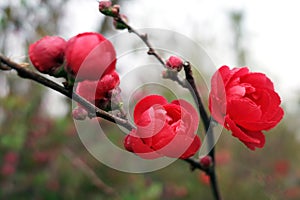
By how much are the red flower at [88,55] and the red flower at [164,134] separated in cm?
12

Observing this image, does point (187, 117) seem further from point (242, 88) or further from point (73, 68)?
point (73, 68)

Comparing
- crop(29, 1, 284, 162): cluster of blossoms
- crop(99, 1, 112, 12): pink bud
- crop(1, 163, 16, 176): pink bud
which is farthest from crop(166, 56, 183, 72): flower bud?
crop(1, 163, 16, 176): pink bud

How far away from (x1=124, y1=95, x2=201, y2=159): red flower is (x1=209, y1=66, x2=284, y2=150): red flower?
64mm

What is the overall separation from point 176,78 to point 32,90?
284cm

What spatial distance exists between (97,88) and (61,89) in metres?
0.09

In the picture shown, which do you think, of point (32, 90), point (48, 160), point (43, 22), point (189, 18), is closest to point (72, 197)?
point (48, 160)

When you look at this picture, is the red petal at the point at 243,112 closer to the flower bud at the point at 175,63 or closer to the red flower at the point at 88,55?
the flower bud at the point at 175,63

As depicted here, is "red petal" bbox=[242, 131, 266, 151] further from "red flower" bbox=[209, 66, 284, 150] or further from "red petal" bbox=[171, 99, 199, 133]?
"red petal" bbox=[171, 99, 199, 133]

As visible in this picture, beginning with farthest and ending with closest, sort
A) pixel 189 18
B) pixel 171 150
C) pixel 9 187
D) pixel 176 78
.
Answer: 1. pixel 189 18
2. pixel 9 187
3. pixel 176 78
4. pixel 171 150

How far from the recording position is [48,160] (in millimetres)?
3350

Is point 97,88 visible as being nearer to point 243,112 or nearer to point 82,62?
point 82,62

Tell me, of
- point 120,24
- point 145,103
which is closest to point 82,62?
point 145,103

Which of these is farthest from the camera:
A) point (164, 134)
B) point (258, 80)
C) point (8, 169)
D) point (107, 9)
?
point (8, 169)

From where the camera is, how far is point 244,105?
75 centimetres
